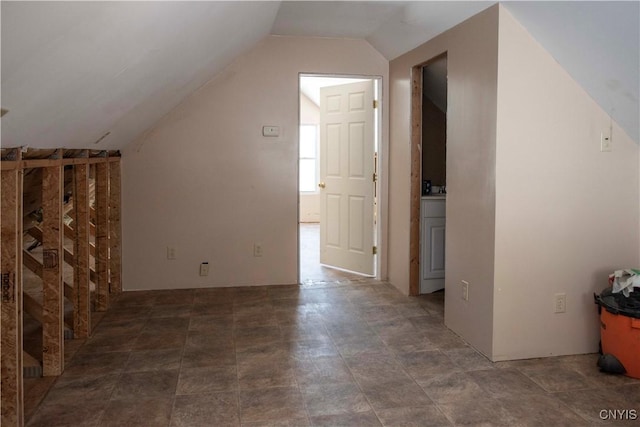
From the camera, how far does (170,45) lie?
98.3 inches

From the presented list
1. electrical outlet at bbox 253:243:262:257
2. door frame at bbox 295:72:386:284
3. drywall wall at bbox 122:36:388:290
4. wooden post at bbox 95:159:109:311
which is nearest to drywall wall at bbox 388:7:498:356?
door frame at bbox 295:72:386:284

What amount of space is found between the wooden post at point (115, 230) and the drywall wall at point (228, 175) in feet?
0.23

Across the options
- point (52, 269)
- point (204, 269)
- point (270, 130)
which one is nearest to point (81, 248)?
point (52, 269)

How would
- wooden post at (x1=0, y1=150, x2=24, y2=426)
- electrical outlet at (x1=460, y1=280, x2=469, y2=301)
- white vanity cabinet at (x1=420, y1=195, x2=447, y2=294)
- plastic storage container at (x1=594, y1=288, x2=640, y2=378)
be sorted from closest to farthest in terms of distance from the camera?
1. wooden post at (x1=0, y1=150, x2=24, y2=426)
2. plastic storage container at (x1=594, y1=288, x2=640, y2=378)
3. electrical outlet at (x1=460, y1=280, x2=469, y2=301)
4. white vanity cabinet at (x1=420, y1=195, x2=447, y2=294)

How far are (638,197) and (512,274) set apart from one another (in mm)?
884

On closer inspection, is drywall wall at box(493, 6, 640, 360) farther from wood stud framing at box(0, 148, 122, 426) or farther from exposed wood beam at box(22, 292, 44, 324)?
exposed wood beam at box(22, 292, 44, 324)

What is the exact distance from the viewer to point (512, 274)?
118 inches

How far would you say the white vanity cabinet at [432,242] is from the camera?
4.43 metres

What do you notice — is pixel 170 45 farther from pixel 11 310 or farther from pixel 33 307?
pixel 33 307

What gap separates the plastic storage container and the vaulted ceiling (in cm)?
94

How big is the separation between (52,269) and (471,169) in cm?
241

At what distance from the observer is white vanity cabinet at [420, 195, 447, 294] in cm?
443

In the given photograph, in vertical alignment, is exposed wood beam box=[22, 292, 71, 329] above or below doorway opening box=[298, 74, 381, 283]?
below

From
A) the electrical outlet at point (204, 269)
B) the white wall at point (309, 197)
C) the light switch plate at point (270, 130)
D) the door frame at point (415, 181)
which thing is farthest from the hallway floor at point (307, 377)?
the white wall at point (309, 197)
